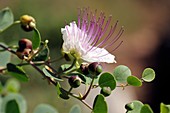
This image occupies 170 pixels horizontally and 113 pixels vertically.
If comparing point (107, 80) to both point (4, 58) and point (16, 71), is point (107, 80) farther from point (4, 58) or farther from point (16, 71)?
point (4, 58)

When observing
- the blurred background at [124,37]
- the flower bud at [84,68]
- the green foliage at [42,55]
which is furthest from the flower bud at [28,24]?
the blurred background at [124,37]

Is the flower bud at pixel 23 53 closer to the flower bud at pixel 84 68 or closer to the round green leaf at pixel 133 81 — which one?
the flower bud at pixel 84 68

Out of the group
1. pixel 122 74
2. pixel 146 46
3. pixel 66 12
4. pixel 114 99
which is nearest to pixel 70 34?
pixel 122 74

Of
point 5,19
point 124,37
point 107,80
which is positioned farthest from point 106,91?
point 124,37

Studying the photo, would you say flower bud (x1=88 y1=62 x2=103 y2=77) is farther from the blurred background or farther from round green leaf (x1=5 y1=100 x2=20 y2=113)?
the blurred background

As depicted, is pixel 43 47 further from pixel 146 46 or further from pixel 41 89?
pixel 146 46
